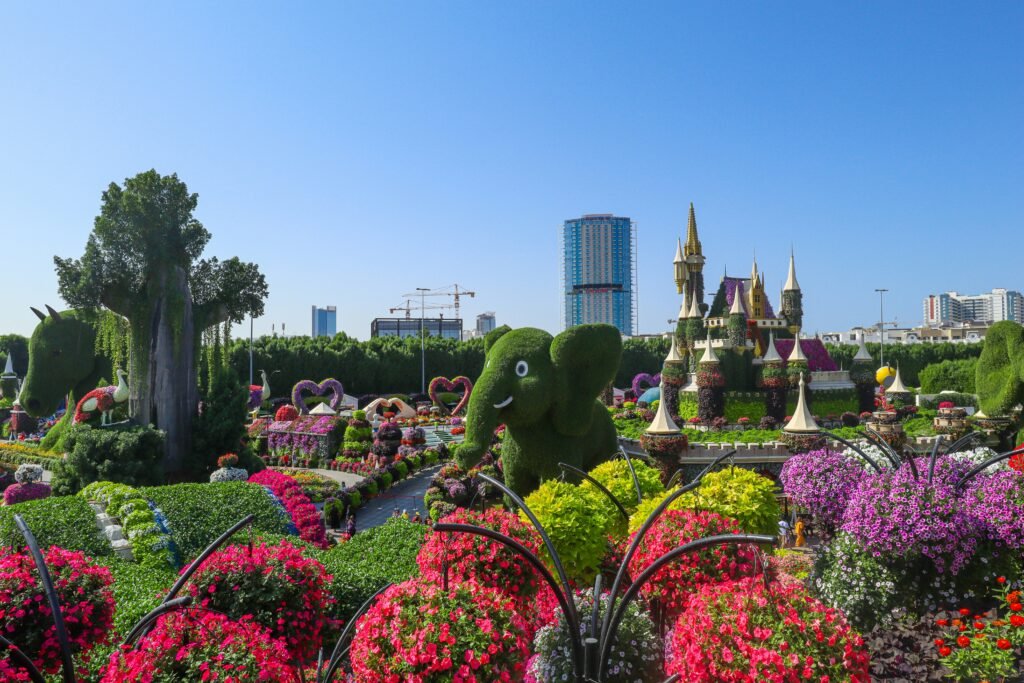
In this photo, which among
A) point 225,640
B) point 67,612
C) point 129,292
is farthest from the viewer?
point 129,292

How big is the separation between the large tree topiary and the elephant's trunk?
1157 centimetres

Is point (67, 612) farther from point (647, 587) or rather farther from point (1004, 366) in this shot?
point (1004, 366)

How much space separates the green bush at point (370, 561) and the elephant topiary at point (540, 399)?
224 cm

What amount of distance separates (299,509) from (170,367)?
9330mm

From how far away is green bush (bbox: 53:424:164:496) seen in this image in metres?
17.6

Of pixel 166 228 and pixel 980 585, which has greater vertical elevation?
pixel 166 228

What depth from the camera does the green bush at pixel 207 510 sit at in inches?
472

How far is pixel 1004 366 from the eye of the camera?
21.9 meters

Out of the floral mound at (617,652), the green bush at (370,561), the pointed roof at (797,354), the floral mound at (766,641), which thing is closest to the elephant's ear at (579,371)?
the green bush at (370,561)

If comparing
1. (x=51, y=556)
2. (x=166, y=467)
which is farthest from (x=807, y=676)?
(x=166, y=467)

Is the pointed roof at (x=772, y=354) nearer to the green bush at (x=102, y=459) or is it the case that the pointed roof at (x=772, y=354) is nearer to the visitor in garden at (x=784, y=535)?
the visitor in garden at (x=784, y=535)

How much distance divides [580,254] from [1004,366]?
14610 cm

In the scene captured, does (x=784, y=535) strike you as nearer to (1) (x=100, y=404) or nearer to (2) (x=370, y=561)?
(2) (x=370, y=561)

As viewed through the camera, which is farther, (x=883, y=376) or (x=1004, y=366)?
(x=883, y=376)
